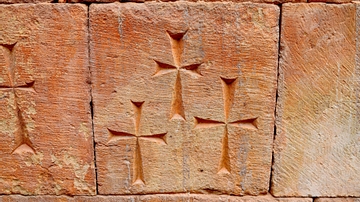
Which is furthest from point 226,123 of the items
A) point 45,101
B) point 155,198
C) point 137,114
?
point 45,101

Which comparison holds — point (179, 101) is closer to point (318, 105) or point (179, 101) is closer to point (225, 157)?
point (225, 157)

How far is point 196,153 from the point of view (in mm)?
1946

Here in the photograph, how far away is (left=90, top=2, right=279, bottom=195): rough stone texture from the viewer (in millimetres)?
1796

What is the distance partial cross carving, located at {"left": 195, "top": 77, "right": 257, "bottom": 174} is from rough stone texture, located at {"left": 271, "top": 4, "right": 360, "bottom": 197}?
206mm

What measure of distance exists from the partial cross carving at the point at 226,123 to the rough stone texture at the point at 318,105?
0.68ft

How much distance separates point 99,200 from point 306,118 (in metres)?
1.45

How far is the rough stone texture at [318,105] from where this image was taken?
71.2 inches

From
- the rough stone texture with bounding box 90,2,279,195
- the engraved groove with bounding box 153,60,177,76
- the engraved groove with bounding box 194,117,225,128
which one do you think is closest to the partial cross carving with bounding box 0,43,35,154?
the rough stone texture with bounding box 90,2,279,195

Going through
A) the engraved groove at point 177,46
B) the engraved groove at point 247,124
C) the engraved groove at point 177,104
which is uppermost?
the engraved groove at point 177,46

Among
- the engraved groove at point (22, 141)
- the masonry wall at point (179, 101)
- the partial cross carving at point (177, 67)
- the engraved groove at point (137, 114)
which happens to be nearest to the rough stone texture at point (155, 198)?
the masonry wall at point (179, 101)

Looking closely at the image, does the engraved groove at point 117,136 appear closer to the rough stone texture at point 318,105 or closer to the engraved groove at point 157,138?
the engraved groove at point 157,138

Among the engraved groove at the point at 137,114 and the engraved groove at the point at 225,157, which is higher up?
the engraved groove at the point at 137,114

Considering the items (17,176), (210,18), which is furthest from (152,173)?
(210,18)

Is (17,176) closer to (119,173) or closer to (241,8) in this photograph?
(119,173)
